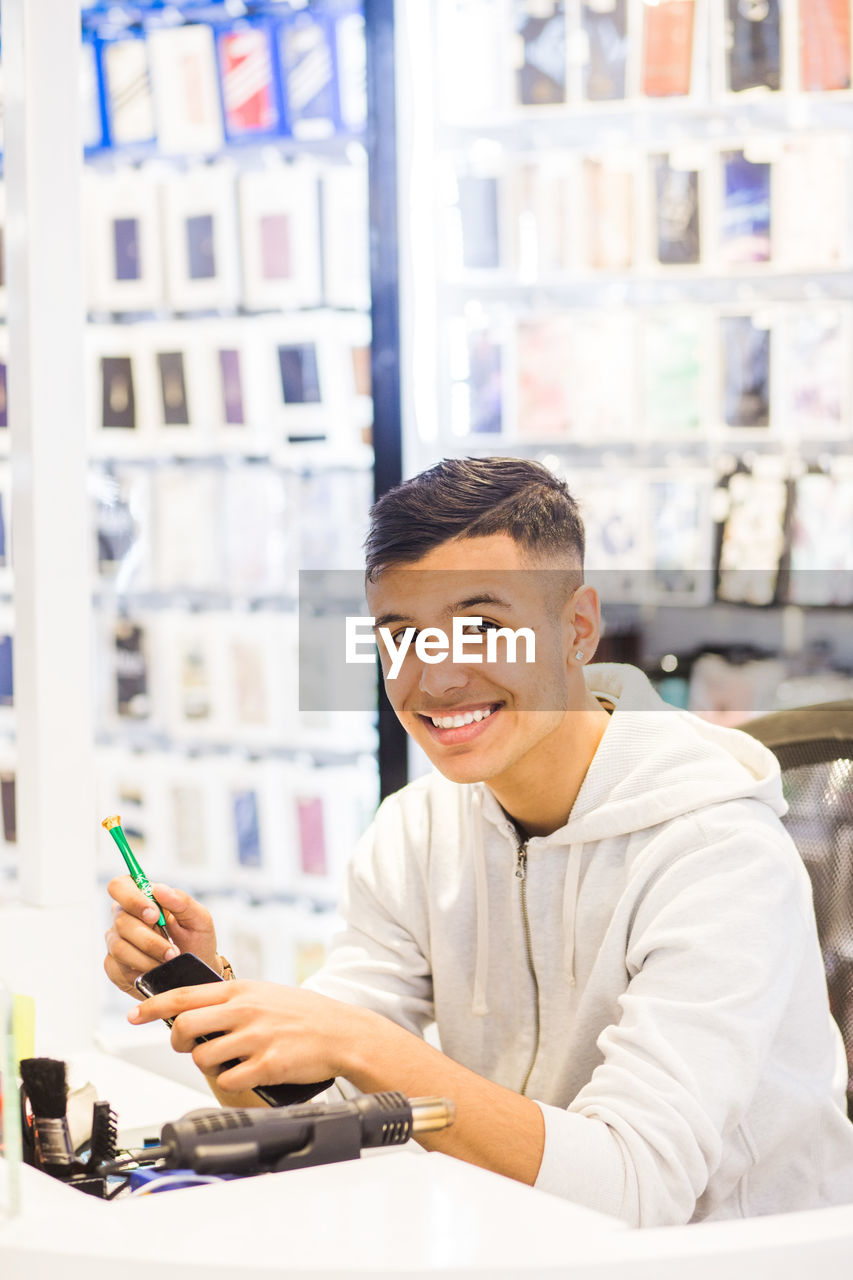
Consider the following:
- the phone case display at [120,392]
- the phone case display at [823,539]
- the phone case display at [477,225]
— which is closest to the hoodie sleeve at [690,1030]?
the phone case display at [823,539]

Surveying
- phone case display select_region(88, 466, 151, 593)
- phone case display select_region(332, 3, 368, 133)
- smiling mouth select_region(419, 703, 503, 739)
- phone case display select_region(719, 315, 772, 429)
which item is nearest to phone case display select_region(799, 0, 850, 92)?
phone case display select_region(719, 315, 772, 429)

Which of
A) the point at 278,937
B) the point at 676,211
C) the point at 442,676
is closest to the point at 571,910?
the point at 442,676

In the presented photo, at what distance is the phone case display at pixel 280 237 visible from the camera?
318 centimetres

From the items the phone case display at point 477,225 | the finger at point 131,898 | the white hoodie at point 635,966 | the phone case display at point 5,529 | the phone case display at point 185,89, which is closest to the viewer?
the white hoodie at point 635,966

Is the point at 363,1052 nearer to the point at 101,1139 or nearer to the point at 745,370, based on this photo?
the point at 101,1139

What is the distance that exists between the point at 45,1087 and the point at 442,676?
0.48 metres

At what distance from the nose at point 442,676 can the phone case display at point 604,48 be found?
6.96 ft

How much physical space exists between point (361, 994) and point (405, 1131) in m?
0.52

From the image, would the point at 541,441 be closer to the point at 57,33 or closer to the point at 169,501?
the point at 169,501

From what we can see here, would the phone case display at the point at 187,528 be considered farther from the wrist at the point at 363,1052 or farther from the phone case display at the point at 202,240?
the wrist at the point at 363,1052

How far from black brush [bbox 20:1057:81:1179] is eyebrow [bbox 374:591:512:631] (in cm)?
46

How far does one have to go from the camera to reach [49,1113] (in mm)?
991

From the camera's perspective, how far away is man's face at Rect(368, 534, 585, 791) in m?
1.22

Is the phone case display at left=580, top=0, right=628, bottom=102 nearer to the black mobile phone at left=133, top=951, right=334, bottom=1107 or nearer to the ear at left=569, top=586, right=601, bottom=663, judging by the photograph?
the ear at left=569, top=586, right=601, bottom=663
